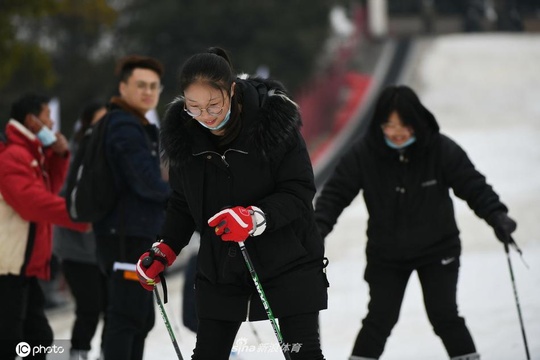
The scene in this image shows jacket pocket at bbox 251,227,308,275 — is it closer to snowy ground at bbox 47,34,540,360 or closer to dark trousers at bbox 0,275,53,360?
snowy ground at bbox 47,34,540,360

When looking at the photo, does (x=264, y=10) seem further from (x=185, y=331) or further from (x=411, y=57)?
(x=185, y=331)

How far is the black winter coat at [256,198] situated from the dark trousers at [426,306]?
1443mm

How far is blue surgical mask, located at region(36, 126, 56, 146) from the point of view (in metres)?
6.17

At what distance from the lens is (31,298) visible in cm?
607

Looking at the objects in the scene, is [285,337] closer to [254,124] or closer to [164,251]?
[164,251]

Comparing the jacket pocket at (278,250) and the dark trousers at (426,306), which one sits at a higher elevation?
the jacket pocket at (278,250)

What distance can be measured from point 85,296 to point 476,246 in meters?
6.98

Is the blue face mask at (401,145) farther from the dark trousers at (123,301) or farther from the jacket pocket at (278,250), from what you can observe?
the jacket pocket at (278,250)

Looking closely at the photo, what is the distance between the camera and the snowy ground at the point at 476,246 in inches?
299

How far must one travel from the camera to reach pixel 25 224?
236 inches

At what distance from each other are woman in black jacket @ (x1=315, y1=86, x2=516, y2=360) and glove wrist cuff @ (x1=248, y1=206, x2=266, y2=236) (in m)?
1.57
